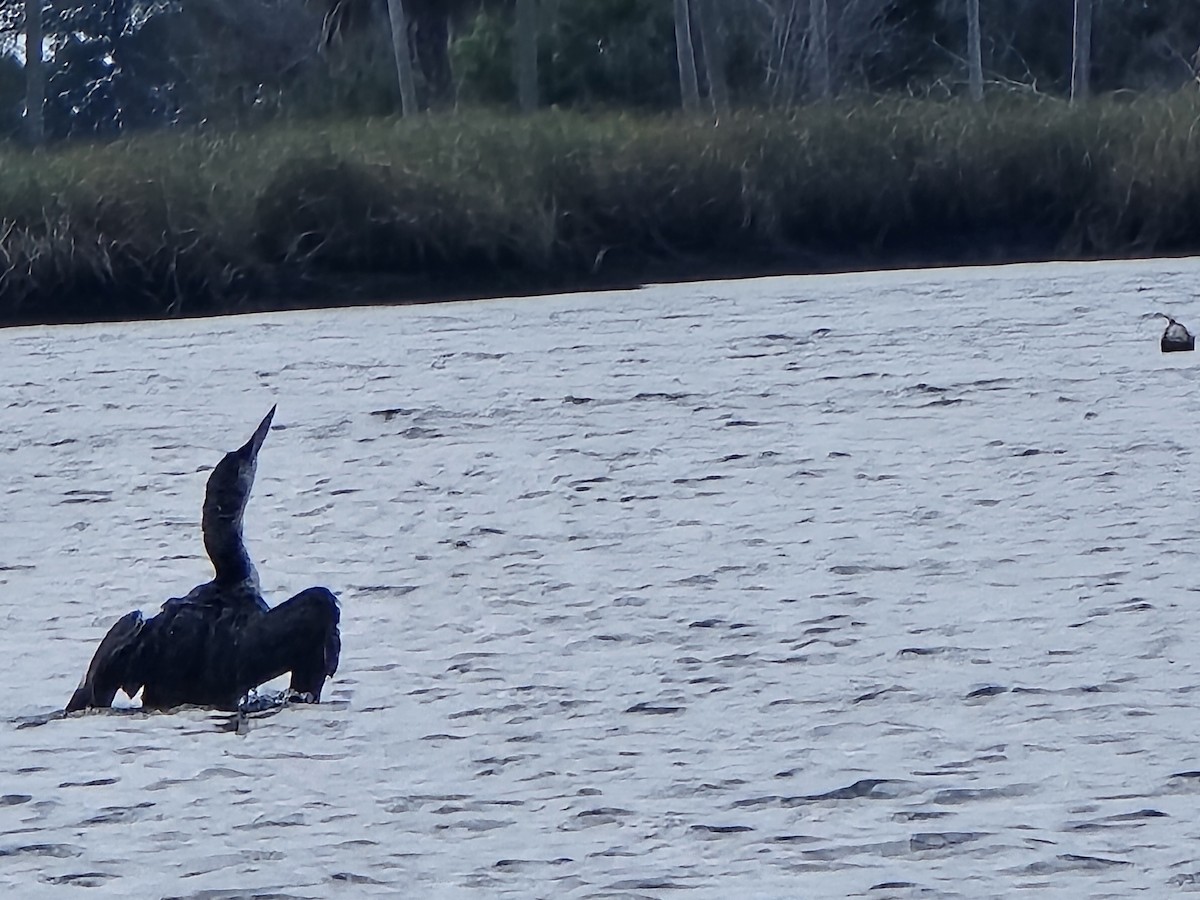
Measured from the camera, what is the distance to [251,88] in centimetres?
3344

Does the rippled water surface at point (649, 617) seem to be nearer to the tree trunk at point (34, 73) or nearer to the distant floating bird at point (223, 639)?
the distant floating bird at point (223, 639)

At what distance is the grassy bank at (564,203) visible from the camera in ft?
39.7

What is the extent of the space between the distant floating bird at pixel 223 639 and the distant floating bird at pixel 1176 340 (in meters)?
5.00

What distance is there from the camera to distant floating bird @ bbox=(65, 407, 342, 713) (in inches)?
134

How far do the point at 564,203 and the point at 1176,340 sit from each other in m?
5.74

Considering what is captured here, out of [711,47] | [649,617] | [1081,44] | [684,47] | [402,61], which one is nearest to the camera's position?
[649,617]

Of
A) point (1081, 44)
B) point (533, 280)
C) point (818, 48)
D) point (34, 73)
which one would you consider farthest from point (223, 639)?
point (34, 73)

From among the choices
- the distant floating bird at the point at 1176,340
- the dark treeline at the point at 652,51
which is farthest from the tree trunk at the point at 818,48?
the distant floating bird at the point at 1176,340

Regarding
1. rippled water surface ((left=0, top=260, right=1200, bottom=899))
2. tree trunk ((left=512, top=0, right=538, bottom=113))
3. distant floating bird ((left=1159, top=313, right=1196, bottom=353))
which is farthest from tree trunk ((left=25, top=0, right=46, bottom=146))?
distant floating bird ((left=1159, top=313, right=1196, bottom=353))

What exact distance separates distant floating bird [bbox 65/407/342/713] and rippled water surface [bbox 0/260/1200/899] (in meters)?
0.05

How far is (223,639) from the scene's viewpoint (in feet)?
11.2

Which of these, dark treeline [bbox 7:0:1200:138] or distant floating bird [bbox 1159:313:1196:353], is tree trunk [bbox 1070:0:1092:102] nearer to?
dark treeline [bbox 7:0:1200:138]

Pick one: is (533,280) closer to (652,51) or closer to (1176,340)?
(1176,340)

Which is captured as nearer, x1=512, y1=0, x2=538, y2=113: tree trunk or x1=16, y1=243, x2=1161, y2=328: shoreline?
x1=16, y1=243, x2=1161, y2=328: shoreline
